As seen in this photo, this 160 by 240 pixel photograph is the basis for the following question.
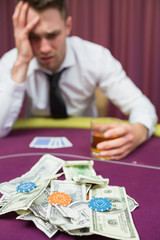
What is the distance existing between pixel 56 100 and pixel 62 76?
0.83 ft

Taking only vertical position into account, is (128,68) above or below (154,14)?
below

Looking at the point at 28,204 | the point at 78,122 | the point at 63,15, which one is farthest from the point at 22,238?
the point at 63,15

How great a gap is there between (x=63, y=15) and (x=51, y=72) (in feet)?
1.46

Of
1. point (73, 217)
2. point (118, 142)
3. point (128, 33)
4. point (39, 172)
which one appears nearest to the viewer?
point (73, 217)

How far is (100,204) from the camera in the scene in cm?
72

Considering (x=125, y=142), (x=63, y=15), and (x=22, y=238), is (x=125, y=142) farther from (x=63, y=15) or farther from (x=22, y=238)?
(x=63, y=15)

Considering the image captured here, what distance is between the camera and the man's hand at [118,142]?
1186 mm

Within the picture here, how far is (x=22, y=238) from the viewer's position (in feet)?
2.02

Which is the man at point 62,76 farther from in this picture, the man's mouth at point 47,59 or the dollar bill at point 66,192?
the dollar bill at point 66,192

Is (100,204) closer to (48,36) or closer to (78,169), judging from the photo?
(78,169)

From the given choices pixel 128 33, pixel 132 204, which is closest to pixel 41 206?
pixel 132 204

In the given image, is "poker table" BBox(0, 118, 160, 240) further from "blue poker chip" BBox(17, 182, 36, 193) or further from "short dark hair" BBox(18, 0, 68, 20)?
"short dark hair" BBox(18, 0, 68, 20)

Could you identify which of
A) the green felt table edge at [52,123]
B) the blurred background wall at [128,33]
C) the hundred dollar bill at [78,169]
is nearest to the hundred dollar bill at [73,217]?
the hundred dollar bill at [78,169]

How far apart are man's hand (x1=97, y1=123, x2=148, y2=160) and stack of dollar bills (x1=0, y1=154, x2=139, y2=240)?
0.27 metres
